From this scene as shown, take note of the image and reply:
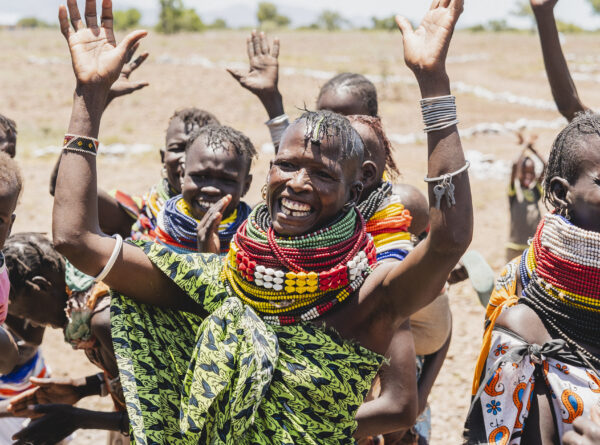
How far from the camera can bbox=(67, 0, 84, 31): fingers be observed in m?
2.24

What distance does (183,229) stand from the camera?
307cm

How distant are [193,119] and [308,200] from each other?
74.3 inches

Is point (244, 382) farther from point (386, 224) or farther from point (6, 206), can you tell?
point (6, 206)

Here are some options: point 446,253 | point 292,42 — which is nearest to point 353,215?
point 446,253

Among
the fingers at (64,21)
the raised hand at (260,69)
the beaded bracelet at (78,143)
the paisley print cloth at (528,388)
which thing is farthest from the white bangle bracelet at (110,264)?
the raised hand at (260,69)

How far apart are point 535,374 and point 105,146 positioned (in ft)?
47.1

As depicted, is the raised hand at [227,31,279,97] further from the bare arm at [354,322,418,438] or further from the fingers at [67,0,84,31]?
the bare arm at [354,322,418,438]

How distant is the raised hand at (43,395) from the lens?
285 centimetres

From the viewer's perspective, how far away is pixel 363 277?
218cm

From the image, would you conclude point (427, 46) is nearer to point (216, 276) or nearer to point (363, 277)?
point (363, 277)

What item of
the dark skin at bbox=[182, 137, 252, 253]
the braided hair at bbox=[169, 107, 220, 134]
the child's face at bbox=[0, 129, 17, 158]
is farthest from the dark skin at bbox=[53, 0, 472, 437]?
the child's face at bbox=[0, 129, 17, 158]

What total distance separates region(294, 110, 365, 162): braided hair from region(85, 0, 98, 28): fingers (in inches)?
29.7

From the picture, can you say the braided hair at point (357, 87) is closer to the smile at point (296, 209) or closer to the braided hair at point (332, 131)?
the braided hair at point (332, 131)

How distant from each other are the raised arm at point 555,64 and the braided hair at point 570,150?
0.78m
